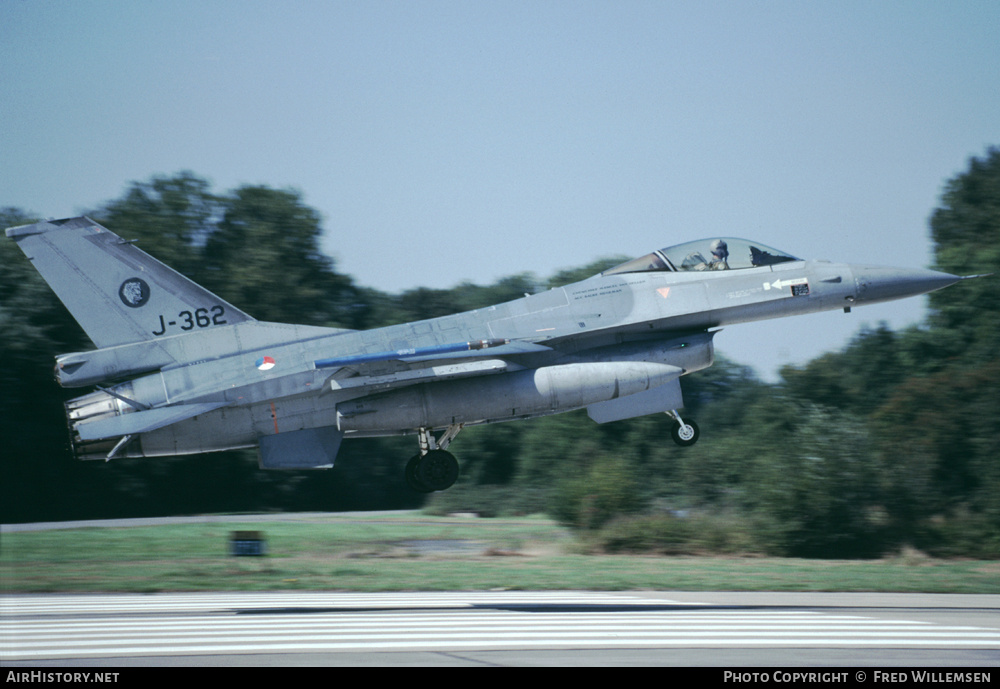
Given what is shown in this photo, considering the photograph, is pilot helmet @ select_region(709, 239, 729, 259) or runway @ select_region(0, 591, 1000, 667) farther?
pilot helmet @ select_region(709, 239, 729, 259)

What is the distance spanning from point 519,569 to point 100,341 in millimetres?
14014

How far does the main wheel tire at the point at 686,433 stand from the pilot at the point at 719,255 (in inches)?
115

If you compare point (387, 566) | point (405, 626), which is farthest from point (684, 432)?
point (387, 566)

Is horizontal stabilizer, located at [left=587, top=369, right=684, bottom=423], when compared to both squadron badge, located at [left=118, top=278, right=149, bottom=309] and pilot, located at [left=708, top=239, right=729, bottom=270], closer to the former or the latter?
pilot, located at [left=708, top=239, right=729, bottom=270]

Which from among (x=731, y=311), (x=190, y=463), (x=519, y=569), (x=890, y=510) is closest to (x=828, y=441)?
(x=890, y=510)

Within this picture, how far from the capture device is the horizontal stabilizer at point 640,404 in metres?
17.8

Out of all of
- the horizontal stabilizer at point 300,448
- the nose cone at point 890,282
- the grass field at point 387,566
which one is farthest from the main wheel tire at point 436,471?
the nose cone at point 890,282

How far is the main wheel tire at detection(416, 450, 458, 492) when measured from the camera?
701 inches

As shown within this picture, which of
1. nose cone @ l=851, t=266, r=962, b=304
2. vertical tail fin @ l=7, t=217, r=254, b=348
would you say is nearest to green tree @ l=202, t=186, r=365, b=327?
vertical tail fin @ l=7, t=217, r=254, b=348

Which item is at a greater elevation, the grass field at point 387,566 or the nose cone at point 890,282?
the nose cone at point 890,282

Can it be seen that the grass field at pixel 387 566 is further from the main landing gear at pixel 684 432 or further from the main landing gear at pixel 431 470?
the main landing gear at pixel 684 432

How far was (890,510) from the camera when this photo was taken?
35.2m

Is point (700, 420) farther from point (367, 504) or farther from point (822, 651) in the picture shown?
point (822, 651)

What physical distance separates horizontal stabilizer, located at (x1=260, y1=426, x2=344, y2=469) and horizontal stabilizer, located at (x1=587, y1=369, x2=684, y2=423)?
4737 mm
